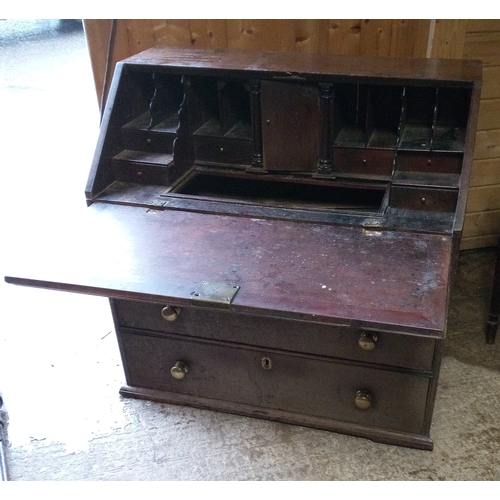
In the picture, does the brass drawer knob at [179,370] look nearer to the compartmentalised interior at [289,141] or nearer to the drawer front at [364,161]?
the compartmentalised interior at [289,141]

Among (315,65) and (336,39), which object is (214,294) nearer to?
(315,65)

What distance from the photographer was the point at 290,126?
1673 millimetres

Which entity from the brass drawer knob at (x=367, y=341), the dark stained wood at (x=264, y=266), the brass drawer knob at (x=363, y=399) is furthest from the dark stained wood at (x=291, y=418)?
the dark stained wood at (x=264, y=266)

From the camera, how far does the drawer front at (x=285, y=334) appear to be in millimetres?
1408

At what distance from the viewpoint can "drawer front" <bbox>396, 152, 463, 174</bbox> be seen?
154 cm

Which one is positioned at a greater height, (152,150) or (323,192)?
(152,150)

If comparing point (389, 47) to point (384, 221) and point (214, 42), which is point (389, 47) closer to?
point (214, 42)

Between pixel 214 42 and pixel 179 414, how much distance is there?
1.25 metres

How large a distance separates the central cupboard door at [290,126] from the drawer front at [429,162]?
0.25 m

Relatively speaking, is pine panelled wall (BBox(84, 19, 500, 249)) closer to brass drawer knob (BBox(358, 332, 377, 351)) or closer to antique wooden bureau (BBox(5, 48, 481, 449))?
antique wooden bureau (BBox(5, 48, 481, 449))

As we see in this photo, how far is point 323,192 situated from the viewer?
1.83 m

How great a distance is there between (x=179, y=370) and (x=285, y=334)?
0.34 metres
